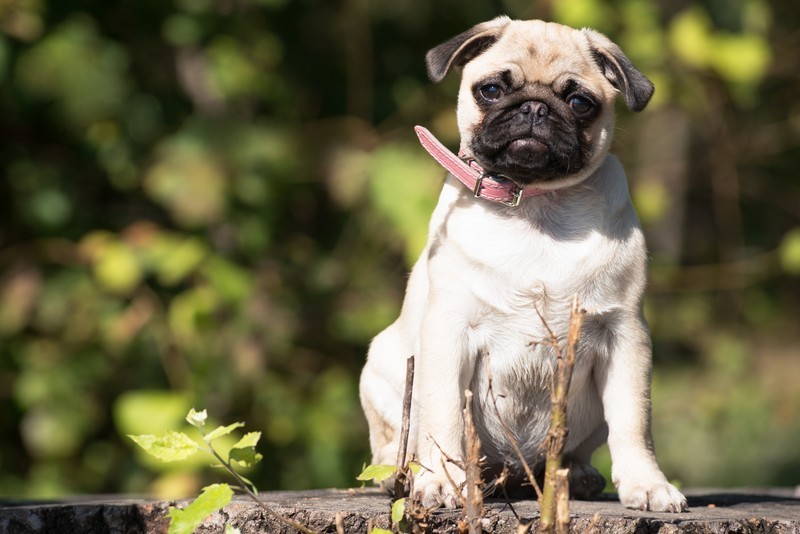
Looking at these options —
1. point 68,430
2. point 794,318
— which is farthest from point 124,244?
point 794,318

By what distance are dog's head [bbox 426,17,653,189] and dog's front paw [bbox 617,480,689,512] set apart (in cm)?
110

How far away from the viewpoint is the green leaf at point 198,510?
9.33ft

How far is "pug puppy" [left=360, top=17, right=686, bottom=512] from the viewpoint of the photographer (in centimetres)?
363

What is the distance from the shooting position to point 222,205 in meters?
6.80

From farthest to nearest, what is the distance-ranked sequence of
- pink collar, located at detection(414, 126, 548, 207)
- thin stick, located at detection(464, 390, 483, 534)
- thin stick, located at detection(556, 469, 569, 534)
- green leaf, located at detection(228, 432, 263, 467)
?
pink collar, located at detection(414, 126, 548, 207) < green leaf, located at detection(228, 432, 263, 467) < thin stick, located at detection(464, 390, 483, 534) < thin stick, located at detection(556, 469, 569, 534)

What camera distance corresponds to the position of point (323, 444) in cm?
691

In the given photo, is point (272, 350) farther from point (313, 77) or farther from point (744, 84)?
point (744, 84)

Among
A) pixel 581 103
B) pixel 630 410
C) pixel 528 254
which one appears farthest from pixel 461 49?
pixel 630 410

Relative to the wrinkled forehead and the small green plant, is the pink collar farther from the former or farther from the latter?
the small green plant

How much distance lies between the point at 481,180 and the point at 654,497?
124 centimetres

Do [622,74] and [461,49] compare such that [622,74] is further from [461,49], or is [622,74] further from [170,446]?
[170,446]

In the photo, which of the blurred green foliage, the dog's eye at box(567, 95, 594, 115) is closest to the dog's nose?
the dog's eye at box(567, 95, 594, 115)

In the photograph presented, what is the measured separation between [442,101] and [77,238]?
2727mm

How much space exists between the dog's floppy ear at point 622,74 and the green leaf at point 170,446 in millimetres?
1942
